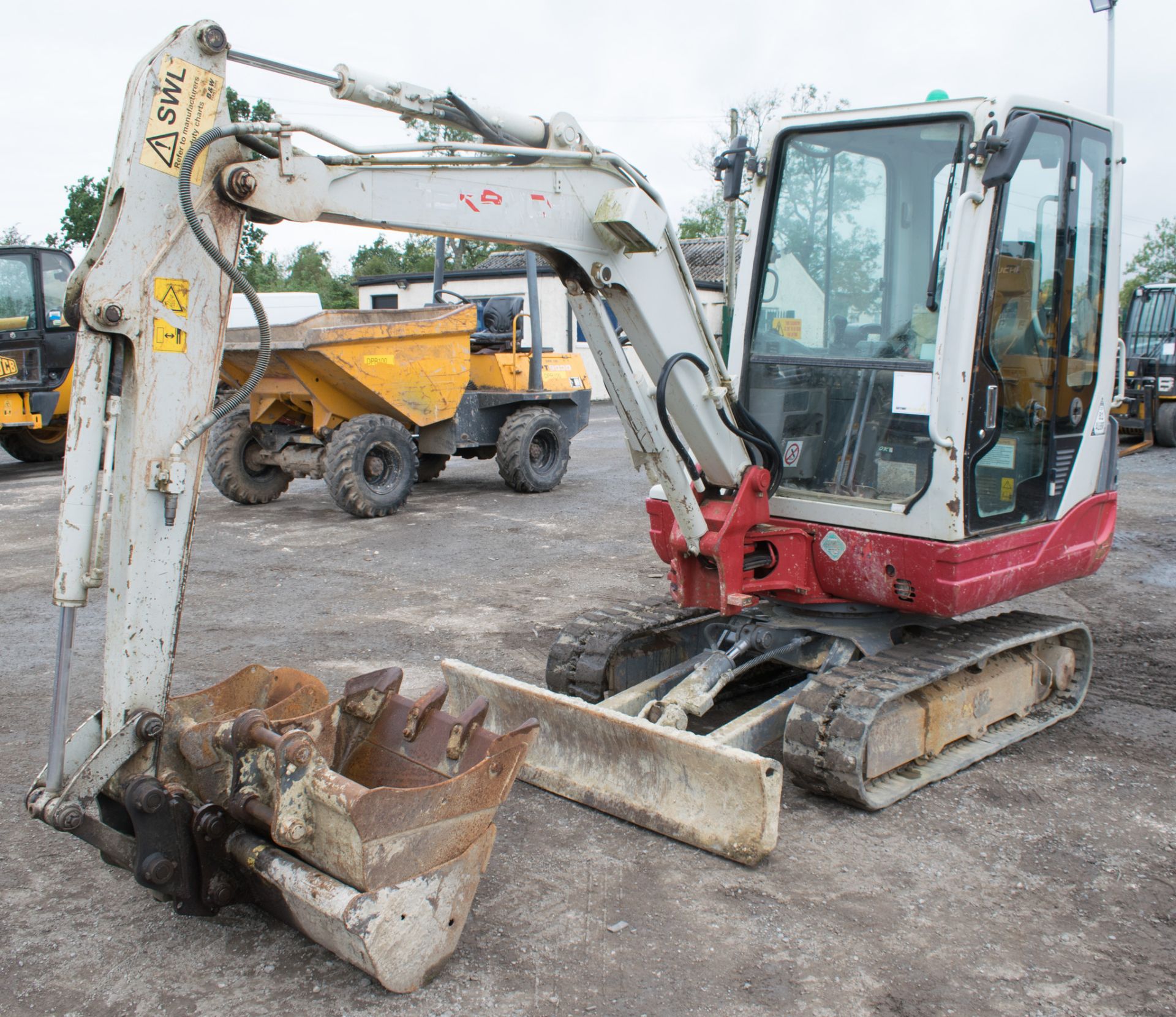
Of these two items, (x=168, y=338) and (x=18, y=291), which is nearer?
(x=168, y=338)

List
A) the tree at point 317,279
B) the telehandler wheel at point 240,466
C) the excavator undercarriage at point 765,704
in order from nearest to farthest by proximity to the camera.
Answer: the excavator undercarriage at point 765,704, the telehandler wheel at point 240,466, the tree at point 317,279

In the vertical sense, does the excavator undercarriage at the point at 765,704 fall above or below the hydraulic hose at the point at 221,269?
below

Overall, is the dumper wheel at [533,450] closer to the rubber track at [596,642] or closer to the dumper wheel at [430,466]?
the dumper wheel at [430,466]

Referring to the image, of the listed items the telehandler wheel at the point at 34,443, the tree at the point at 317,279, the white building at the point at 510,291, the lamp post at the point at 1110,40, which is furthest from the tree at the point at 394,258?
the lamp post at the point at 1110,40

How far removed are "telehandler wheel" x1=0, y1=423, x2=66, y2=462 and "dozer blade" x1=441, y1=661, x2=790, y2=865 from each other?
12.2 meters

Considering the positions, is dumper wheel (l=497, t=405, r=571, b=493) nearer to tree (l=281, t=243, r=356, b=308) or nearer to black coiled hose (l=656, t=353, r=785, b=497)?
black coiled hose (l=656, t=353, r=785, b=497)

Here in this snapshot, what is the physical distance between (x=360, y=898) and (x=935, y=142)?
335cm

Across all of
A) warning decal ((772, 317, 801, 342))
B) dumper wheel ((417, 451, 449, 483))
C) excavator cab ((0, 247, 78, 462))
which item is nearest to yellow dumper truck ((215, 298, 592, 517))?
dumper wheel ((417, 451, 449, 483))

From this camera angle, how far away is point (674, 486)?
4.18 m

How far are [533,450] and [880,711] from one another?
815cm

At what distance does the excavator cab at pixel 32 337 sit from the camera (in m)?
13.2

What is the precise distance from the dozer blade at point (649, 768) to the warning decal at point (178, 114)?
1.75m

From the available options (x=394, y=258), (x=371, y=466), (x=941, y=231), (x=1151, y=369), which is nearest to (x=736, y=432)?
(x=941, y=231)

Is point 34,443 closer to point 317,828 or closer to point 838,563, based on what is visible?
point 838,563
